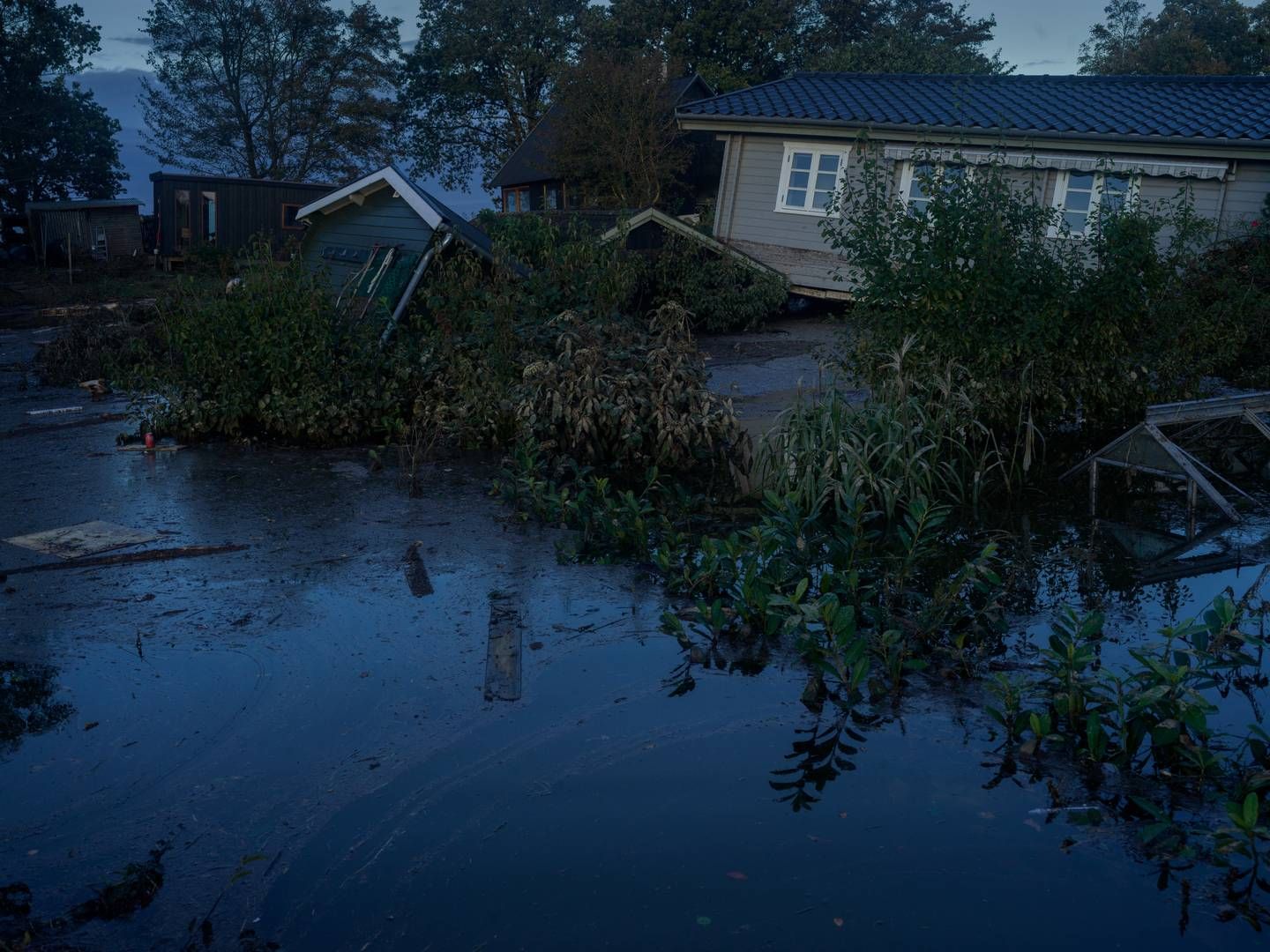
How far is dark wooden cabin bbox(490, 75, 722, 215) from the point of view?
30266 millimetres

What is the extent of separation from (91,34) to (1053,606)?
44.6 metres

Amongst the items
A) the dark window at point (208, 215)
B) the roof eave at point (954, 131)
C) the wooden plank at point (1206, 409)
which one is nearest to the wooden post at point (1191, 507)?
the wooden plank at point (1206, 409)

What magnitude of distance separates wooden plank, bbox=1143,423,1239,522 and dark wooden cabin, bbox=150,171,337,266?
93.5ft

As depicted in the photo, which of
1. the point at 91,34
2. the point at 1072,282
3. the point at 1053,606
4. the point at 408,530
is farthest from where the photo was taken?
the point at 91,34

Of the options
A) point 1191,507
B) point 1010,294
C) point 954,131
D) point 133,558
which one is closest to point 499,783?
point 133,558

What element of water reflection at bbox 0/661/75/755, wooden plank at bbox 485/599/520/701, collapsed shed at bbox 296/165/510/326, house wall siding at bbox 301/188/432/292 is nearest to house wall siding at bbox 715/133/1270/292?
collapsed shed at bbox 296/165/510/326

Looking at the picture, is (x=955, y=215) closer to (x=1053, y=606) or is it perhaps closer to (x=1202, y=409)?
(x=1202, y=409)

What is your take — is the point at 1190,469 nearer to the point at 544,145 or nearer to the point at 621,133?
the point at 621,133

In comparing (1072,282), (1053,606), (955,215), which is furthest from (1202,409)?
(1053,606)

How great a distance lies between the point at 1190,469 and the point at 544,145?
26771 mm

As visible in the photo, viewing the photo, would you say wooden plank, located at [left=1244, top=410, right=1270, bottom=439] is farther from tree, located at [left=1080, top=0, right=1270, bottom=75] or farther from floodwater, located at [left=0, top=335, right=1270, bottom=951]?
tree, located at [left=1080, top=0, right=1270, bottom=75]

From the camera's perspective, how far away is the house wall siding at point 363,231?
14.4 m

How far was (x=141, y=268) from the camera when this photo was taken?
1253 inches

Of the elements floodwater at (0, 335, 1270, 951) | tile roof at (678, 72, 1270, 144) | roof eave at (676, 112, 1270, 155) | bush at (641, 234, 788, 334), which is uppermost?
tile roof at (678, 72, 1270, 144)
